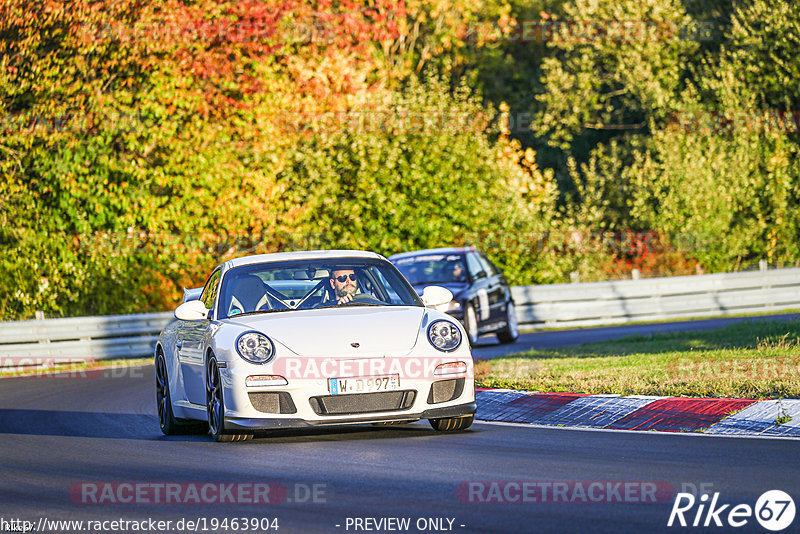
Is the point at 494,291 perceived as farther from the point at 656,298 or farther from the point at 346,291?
the point at 346,291

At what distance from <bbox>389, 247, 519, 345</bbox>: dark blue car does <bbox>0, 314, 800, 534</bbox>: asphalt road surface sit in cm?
1054

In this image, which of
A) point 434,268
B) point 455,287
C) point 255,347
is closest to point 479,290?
point 455,287

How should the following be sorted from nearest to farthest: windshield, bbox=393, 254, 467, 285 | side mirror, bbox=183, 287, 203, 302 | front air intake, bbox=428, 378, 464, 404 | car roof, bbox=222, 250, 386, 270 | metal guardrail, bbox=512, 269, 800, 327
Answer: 1. front air intake, bbox=428, 378, 464, 404
2. car roof, bbox=222, 250, 386, 270
3. side mirror, bbox=183, 287, 203, 302
4. windshield, bbox=393, 254, 467, 285
5. metal guardrail, bbox=512, 269, 800, 327

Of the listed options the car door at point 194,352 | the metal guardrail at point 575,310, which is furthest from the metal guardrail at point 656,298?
the car door at point 194,352

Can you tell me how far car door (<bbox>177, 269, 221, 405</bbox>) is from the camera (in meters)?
10.6

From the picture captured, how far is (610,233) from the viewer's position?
35.2 meters

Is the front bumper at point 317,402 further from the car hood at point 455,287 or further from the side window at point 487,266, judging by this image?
the side window at point 487,266

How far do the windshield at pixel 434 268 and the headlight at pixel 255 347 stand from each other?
39.6 ft

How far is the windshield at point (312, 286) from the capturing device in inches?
426

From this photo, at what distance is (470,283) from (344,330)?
1217cm

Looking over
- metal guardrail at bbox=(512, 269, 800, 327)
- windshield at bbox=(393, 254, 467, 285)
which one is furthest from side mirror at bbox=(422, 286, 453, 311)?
metal guardrail at bbox=(512, 269, 800, 327)

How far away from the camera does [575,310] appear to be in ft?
93.8

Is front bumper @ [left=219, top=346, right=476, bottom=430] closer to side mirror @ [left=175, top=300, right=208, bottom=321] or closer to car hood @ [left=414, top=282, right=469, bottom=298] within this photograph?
side mirror @ [left=175, top=300, right=208, bottom=321]

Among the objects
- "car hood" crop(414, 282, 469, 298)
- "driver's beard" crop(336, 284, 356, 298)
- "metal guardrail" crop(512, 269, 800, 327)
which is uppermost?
"driver's beard" crop(336, 284, 356, 298)
